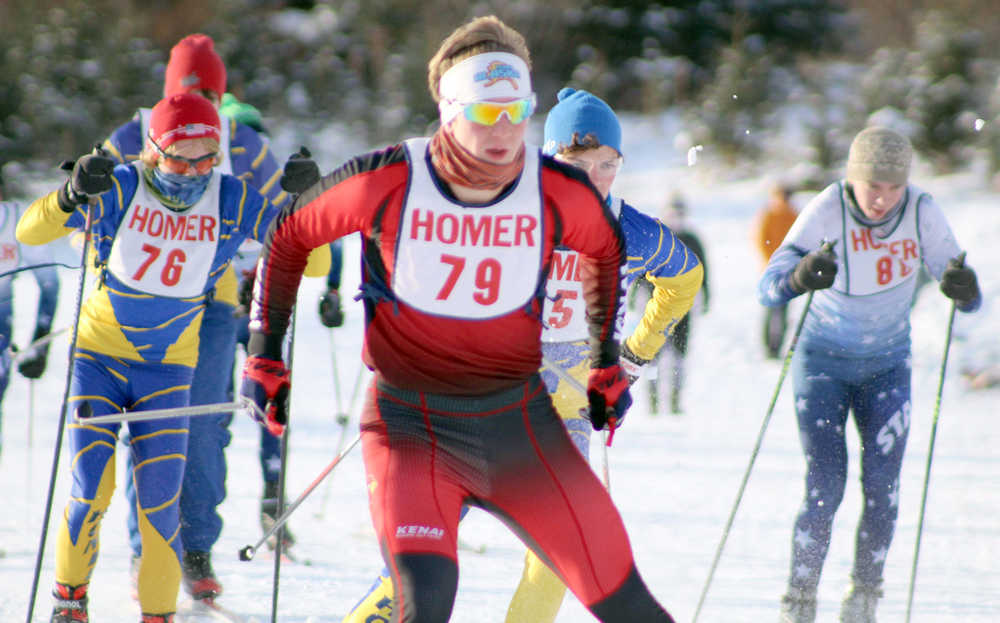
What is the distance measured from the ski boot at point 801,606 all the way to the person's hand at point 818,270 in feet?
3.95

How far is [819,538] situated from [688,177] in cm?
1544

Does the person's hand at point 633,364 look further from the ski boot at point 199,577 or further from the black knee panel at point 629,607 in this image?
the ski boot at point 199,577

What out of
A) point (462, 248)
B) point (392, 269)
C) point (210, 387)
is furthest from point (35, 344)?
point (462, 248)

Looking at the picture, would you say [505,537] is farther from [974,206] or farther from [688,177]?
[688,177]

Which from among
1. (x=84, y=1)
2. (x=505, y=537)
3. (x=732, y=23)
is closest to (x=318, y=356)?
(x=505, y=537)

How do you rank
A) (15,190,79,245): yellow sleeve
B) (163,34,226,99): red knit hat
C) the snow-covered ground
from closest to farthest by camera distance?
1. (15,190,79,245): yellow sleeve
2. the snow-covered ground
3. (163,34,226,99): red knit hat

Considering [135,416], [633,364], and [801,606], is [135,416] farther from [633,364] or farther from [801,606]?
[801,606]

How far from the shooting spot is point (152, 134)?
397 centimetres

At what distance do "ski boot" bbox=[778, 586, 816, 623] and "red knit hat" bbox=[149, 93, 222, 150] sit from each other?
272 centimetres

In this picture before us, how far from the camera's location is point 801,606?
4398 millimetres

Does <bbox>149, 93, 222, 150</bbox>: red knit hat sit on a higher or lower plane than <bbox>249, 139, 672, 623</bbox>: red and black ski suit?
higher

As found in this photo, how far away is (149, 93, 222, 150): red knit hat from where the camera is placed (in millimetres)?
3928

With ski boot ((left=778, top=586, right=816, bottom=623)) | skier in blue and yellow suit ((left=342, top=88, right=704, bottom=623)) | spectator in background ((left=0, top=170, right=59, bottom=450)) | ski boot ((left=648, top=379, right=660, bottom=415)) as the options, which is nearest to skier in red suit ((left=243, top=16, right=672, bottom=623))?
skier in blue and yellow suit ((left=342, top=88, right=704, bottom=623))

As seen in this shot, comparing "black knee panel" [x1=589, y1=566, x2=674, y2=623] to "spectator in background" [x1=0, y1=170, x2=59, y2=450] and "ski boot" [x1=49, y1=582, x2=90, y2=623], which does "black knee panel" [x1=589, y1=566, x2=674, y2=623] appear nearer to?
"ski boot" [x1=49, y1=582, x2=90, y2=623]
